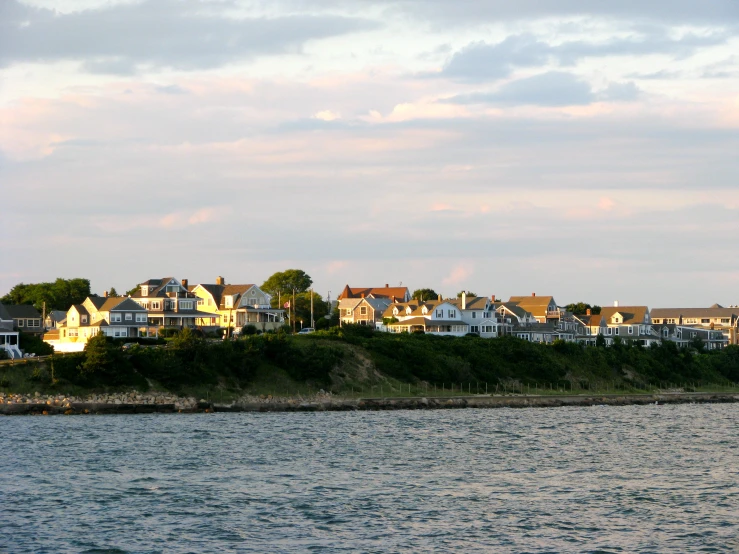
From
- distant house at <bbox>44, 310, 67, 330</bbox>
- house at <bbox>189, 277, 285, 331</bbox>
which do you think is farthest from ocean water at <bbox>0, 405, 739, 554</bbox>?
distant house at <bbox>44, 310, 67, 330</bbox>

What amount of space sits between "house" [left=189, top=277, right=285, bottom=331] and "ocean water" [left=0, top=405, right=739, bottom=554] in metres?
73.2

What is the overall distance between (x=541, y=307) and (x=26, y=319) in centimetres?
9253

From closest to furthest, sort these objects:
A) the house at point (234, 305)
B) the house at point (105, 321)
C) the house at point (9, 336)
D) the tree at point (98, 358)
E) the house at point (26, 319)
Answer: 1. the tree at point (98, 358)
2. the house at point (9, 336)
3. the house at point (105, 321)
4. the house at point (26, 319)
5. the house at point (234, 305)

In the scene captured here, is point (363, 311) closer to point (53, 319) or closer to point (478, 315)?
point (478, 315)

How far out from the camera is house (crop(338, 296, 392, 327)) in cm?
17294

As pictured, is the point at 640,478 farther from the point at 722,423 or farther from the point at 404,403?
the point at 404,403

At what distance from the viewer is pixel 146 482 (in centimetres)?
4669

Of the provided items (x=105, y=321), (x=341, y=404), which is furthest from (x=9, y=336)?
(x=341, y=404)

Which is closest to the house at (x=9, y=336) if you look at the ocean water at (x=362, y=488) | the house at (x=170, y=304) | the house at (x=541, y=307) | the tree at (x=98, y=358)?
the tree at (x=98, y=358)

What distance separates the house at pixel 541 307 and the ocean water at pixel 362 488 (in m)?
106

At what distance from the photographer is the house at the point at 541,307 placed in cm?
18475

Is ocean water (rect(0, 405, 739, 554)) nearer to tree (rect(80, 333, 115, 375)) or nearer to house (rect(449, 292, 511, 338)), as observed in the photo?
tree (rect(80, 333, 115, 375))

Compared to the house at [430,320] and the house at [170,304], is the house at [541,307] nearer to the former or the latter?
the house at [430,320]

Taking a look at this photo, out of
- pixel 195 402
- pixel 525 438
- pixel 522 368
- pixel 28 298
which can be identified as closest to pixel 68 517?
pixel 525 438
